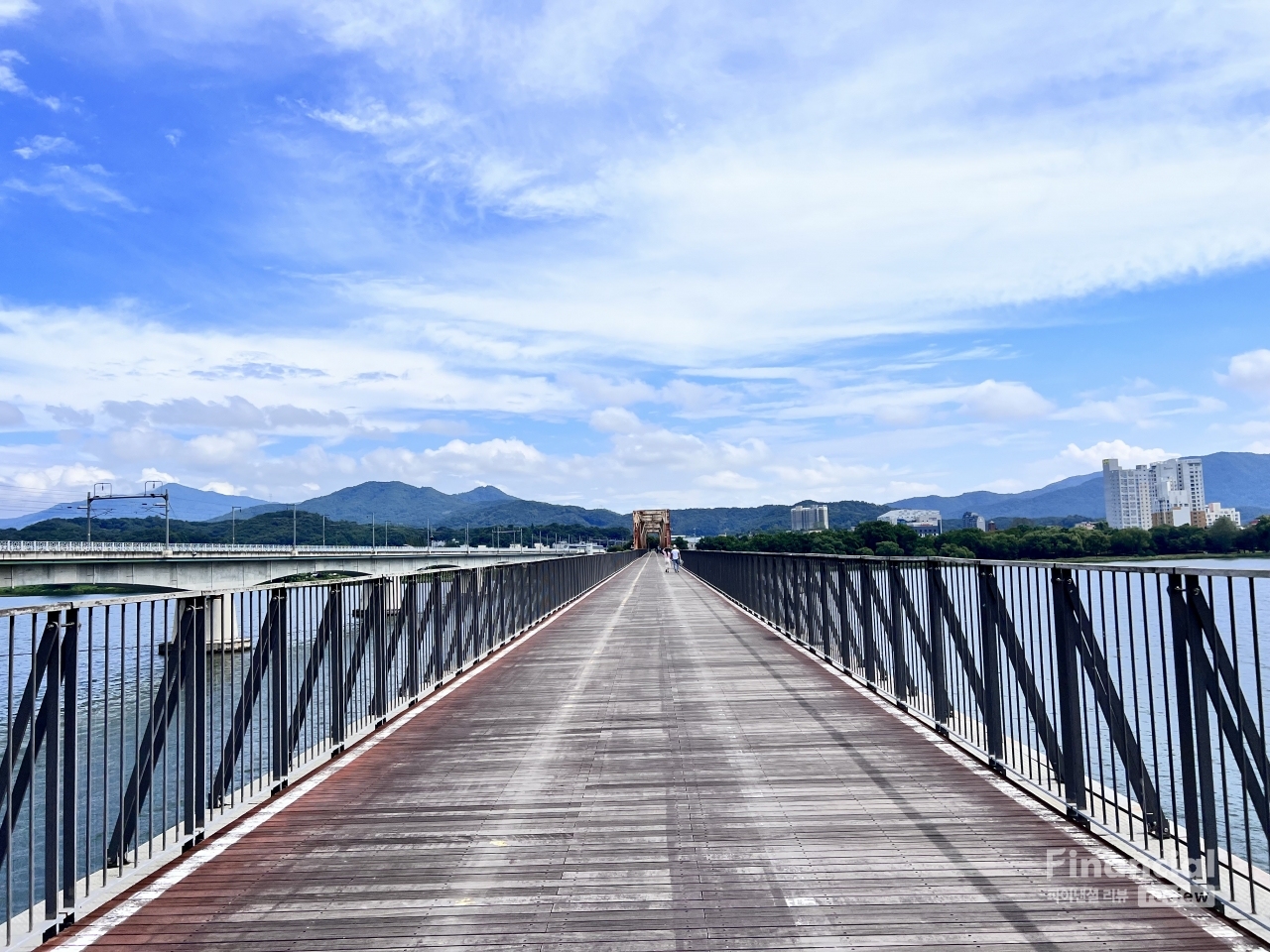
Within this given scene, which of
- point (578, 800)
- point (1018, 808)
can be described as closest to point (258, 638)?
point (578, 800)

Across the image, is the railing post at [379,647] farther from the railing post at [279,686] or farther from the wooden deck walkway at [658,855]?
the railing post at [279,686]

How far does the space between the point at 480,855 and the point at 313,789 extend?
74.1 inches

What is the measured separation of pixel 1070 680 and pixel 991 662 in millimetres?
999

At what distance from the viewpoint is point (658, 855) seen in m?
4.68

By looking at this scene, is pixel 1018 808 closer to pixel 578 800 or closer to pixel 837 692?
pixel 578 800

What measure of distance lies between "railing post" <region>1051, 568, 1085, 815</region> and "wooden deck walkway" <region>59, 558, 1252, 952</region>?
0.80 feet

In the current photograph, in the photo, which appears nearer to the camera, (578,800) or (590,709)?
(578,800)

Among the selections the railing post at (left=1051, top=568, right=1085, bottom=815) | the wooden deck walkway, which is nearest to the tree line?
the wooden deck walkway

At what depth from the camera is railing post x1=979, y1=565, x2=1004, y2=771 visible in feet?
19.8

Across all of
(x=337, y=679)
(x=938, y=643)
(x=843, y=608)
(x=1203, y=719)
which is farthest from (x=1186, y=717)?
(x=843, y=608)

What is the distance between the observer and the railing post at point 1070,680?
502 centimetres

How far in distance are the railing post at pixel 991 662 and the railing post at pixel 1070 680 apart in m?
0.84

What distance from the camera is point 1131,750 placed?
15.5ft

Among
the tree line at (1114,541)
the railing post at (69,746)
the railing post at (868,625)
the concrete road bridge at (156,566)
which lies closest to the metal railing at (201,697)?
the railing post at (69,746)
